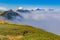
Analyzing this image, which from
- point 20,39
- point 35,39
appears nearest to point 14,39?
point 20,39

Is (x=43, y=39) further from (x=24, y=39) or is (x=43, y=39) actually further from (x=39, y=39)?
(x=24, y=39)

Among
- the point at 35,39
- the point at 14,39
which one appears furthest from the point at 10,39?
the point at 35,39

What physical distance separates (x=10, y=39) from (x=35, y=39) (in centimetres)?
754

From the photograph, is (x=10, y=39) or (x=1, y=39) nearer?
(x=1, y=39)

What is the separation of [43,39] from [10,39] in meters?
10.1

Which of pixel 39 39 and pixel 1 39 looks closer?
pixel 1 39

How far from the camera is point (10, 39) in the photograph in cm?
6316

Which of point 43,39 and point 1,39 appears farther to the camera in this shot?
point 43,39

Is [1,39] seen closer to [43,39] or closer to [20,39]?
[20,39]

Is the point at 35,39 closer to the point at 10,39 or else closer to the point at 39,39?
the point at 39,39

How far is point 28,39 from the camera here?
62.3 meters

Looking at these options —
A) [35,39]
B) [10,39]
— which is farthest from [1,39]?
[35,39]

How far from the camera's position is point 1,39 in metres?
58.8

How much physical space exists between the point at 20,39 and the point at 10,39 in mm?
3274
